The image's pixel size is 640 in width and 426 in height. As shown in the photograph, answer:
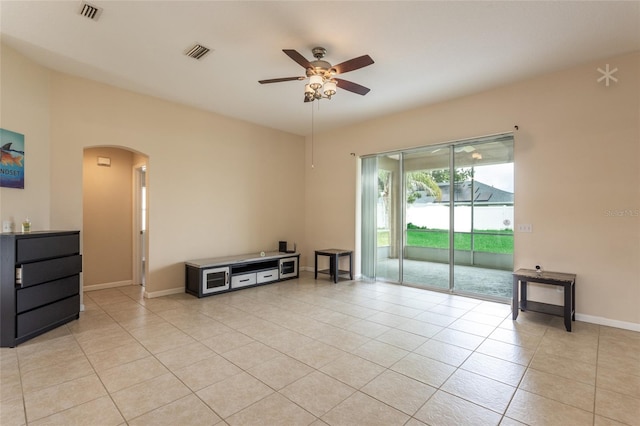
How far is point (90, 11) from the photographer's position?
288 centimetres

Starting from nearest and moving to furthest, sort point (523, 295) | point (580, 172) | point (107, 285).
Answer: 1. point (580, 172)
2. point (523, 295)
3. point (107, 285)

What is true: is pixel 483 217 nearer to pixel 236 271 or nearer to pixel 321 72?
pixel 321 72

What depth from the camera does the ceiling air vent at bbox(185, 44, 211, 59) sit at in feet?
11.5

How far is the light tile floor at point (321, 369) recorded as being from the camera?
2104 millimetres

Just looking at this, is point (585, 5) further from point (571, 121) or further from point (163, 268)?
point (163, 268)

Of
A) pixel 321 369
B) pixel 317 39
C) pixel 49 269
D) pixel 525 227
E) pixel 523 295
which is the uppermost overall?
pixel 317 39

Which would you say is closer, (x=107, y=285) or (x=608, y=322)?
(x=608, y=322)

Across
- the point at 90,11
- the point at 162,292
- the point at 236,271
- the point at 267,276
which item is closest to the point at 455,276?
the point at 267,276

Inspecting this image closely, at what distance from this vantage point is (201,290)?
495 centimetres

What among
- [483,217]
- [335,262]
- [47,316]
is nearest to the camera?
[47,316]

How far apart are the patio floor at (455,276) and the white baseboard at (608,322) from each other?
0.90m

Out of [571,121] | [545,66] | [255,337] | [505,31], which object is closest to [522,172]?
[571,121]

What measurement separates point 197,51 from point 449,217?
4.58 meters

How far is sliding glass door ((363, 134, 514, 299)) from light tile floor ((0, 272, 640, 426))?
961 millimetres
